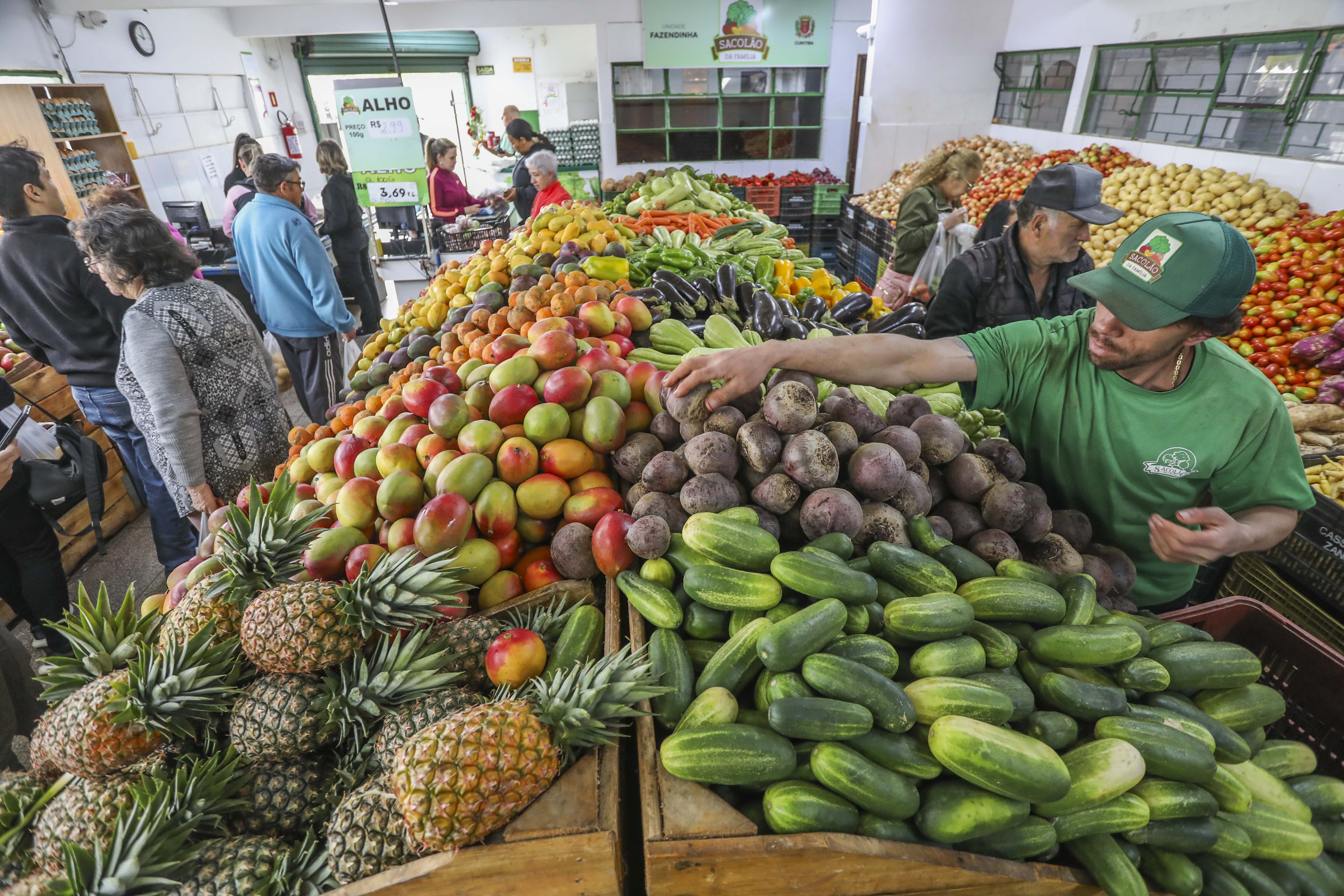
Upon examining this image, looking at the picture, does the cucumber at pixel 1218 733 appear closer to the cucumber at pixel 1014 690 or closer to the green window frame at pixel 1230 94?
the cucumber at pixel 1014 690

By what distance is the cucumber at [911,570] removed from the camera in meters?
1.46

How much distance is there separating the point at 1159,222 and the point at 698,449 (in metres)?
1.40

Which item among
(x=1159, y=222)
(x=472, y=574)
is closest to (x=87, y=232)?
(x=472, y=574)

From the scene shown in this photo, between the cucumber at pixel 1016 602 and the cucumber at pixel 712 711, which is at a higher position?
the cucumber at pixel 1016 602

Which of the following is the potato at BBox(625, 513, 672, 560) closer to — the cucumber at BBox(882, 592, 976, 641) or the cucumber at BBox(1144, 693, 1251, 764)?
the cucumber at BBox(882, 592, 976, 641)

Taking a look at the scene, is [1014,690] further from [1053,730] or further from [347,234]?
[347,234]

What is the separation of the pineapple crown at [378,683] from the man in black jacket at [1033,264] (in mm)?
2585

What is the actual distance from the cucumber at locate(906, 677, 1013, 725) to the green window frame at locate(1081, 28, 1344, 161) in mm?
6812

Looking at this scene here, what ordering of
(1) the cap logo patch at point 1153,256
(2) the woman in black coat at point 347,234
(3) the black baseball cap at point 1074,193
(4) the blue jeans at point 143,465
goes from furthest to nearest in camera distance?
(2) the woman in black coat at point 347,234, (4) the blue jeans at point 143,465, (3) the black baseball cap at point 1074,193, (1) the cap logo patch at point 1153,256

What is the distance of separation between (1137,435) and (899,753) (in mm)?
1397

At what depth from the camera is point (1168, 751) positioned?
3.97 feet

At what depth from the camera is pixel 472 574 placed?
1789 mm

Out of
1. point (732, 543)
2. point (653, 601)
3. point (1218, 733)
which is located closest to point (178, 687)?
point (653, 601)

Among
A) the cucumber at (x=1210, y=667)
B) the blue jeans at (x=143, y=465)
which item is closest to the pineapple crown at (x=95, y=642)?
the cucumber at (x=1210, y=667)
